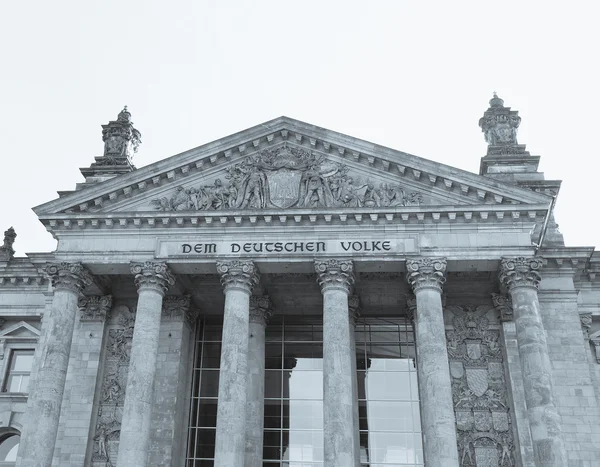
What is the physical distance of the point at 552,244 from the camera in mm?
29703

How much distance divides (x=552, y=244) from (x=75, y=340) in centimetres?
1989

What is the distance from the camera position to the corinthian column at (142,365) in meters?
24.3

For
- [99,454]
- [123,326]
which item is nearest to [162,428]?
[99,454]

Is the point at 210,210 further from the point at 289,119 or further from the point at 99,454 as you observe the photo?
the point at 99,454

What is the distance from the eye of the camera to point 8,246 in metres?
34.4

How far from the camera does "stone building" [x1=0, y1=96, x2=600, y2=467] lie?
1004 inches

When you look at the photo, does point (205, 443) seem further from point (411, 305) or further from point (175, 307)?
point (411, 305)

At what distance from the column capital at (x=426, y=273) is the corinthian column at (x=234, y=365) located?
581 centimetres

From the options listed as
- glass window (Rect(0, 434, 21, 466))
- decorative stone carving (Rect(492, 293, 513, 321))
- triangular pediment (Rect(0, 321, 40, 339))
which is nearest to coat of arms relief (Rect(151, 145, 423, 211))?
decorative stone carving (Rect(492, 293, 513, 321))

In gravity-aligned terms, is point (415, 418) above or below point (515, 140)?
below

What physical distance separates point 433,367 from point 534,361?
3.41 metres

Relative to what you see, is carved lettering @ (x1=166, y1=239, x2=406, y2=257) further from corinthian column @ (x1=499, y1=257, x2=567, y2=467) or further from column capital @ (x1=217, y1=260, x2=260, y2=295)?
corinthian column @ (x1=499, y1=257, x2=567, y2=467)

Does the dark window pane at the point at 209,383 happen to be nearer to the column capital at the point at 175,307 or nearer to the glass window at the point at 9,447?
the column capital at the point at 175,307

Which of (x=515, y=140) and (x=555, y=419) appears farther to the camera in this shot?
(x=515, y=140)
